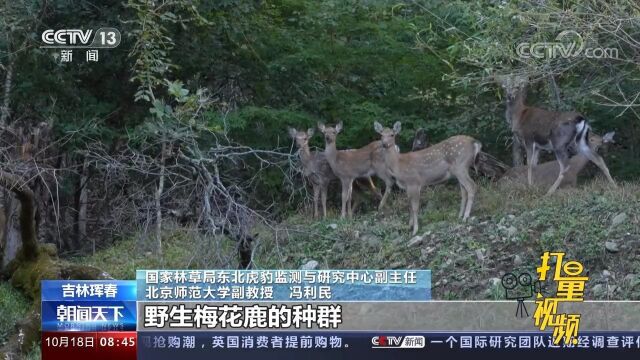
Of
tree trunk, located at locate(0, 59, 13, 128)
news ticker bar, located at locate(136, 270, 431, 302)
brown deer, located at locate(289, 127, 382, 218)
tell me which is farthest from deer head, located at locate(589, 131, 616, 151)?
tree trunk, located at locate(0, 59, 13, 128)

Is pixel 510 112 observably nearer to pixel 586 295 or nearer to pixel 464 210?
pixel 464 210

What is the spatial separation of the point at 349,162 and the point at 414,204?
1435 mm

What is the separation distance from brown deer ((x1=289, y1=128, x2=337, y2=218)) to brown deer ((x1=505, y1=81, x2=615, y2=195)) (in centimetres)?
208

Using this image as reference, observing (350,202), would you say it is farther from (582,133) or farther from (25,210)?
(25,210)

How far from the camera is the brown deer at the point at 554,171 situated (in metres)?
13.5

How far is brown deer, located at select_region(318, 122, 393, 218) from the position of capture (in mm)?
13562

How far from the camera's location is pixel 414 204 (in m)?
12.6

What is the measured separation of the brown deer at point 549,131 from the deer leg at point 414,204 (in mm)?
1255

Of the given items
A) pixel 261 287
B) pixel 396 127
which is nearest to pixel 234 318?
pixel 261 287

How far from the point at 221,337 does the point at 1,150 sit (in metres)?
3.13

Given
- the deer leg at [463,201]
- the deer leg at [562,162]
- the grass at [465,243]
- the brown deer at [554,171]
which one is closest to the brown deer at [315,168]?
the grass at [465,243]

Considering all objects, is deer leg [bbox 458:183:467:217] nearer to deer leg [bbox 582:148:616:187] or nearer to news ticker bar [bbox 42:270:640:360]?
deer leg [bbox 582:148:616:187]

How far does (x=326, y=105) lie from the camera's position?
47.8 ft

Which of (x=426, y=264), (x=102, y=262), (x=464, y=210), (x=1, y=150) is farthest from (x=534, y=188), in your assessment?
(x=1, y=150)
